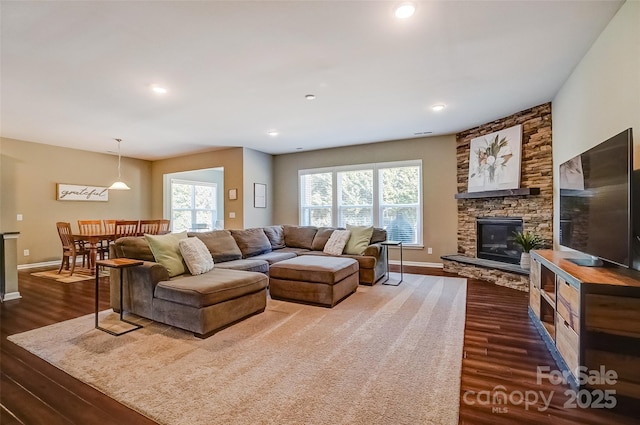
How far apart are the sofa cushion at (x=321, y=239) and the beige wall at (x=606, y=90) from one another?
3.48 m

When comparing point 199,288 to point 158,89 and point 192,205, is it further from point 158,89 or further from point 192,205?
point 192,205

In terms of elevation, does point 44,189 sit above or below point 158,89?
below

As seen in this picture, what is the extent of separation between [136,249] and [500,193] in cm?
510

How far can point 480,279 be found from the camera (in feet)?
16.0

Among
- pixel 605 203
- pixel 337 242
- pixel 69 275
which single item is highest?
pixel 605 203

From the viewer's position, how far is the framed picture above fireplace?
15.4 feet

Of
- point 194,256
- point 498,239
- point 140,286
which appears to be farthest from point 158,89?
point 498,239

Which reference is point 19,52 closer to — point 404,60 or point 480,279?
point 404,60

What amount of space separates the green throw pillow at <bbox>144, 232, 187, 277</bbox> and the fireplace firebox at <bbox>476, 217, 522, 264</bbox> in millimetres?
4803

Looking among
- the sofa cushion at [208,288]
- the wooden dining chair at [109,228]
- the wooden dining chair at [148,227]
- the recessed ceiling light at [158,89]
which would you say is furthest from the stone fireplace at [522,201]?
the wooden dining chair at [109,228]

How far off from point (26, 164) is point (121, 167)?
1.86 meters

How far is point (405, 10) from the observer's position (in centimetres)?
223

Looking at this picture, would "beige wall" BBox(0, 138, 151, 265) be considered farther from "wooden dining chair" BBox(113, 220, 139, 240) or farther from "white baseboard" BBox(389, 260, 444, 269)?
"white baseboard" BBox(389, 260, 444, 269)

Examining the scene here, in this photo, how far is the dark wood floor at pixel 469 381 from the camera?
5.47ft
